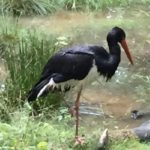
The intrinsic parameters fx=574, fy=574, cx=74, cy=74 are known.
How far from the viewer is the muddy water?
5.65 metres

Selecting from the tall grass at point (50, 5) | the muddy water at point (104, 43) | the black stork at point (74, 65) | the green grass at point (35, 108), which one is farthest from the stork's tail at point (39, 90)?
the tall grass at point (50, 5)

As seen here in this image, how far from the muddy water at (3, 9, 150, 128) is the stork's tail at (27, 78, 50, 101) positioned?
66 cm

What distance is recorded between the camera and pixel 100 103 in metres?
5.95

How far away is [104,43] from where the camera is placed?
765cm

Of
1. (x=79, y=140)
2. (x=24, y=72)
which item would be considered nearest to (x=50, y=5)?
(x=24, y=72)

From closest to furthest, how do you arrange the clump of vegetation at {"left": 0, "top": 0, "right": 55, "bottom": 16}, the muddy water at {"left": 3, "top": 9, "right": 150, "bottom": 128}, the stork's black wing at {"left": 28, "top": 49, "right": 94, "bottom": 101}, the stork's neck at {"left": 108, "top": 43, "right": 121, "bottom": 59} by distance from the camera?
1. the stork's black wing at {"left": 28, "top": 49, "right": 94, "bottom": 101}
2. the stork's neck at {"left": 108, "top": 43, "right": 121, "bottom": 59}
3. the muddy water at {"left": 3, "top": 9, "right": 150, "bottom": 128}
4. the clump of vegetation at {"left": 0, "top": 0, "right": 55, "bottom": 16}

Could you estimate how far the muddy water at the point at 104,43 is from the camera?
5654mm

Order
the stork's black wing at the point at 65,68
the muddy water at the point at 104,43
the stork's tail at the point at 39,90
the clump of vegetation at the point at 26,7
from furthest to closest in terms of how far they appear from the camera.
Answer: the clump of vegetation at the point at 26,7
the muddy water at the point at 104,43
the stork's tail at the point at 39,90
the stork's black wing at the point at 65,68

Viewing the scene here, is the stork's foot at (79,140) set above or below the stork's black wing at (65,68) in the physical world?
below

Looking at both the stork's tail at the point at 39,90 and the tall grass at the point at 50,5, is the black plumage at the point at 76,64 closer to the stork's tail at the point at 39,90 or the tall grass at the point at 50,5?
the stork's tail at the point at 39,90

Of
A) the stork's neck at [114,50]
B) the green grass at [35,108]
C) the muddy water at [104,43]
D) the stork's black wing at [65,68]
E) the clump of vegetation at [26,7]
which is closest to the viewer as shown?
the green grass at [35,108]

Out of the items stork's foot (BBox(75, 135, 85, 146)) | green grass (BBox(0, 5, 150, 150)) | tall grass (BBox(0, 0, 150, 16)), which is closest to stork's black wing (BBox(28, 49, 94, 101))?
green grass (BBox(0, 5, 150, 150))

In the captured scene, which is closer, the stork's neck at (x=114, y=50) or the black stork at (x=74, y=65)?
the black stork at (x=74, y=65)

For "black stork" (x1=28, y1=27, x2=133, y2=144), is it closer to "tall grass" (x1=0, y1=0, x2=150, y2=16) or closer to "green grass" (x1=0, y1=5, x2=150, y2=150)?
"green grass" (x1=0, y1=5, x2=150, y2=150)
